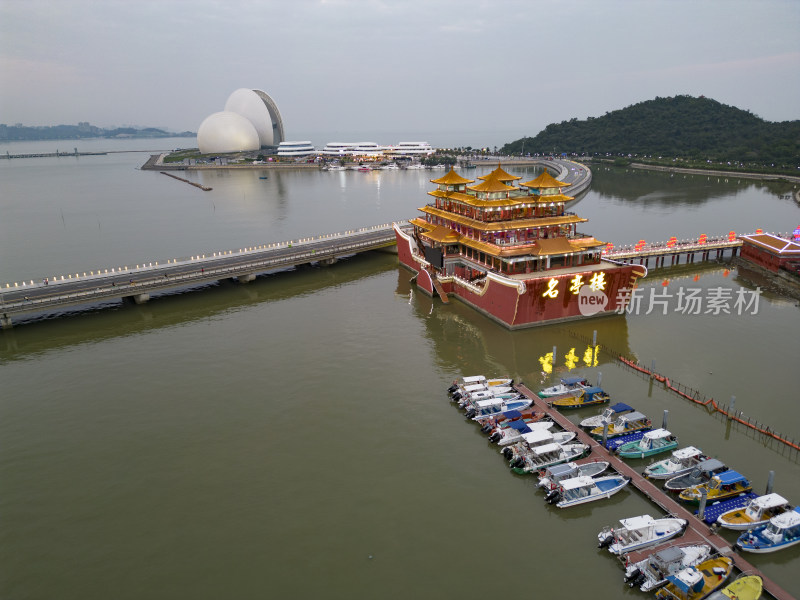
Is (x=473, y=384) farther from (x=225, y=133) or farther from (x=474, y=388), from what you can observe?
(x=225, y=133)

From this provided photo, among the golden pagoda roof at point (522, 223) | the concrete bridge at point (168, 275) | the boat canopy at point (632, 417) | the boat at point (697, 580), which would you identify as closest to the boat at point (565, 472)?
the boat canopy at point (632, 417)

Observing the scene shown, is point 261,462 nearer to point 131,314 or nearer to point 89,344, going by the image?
point 89,344

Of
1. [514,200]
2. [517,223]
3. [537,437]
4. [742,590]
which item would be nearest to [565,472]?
[537,437]

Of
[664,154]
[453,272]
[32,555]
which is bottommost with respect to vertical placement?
[32,555]

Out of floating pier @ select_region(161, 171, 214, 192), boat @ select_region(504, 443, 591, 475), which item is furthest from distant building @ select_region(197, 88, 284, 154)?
boat @ select_region(504, 443, 591, 475)

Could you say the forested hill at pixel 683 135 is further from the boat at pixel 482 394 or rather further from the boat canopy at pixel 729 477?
the boat canopy at pixel 729 477

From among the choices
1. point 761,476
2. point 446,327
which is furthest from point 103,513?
point 761,476

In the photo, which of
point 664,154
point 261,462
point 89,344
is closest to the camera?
point 261,462
